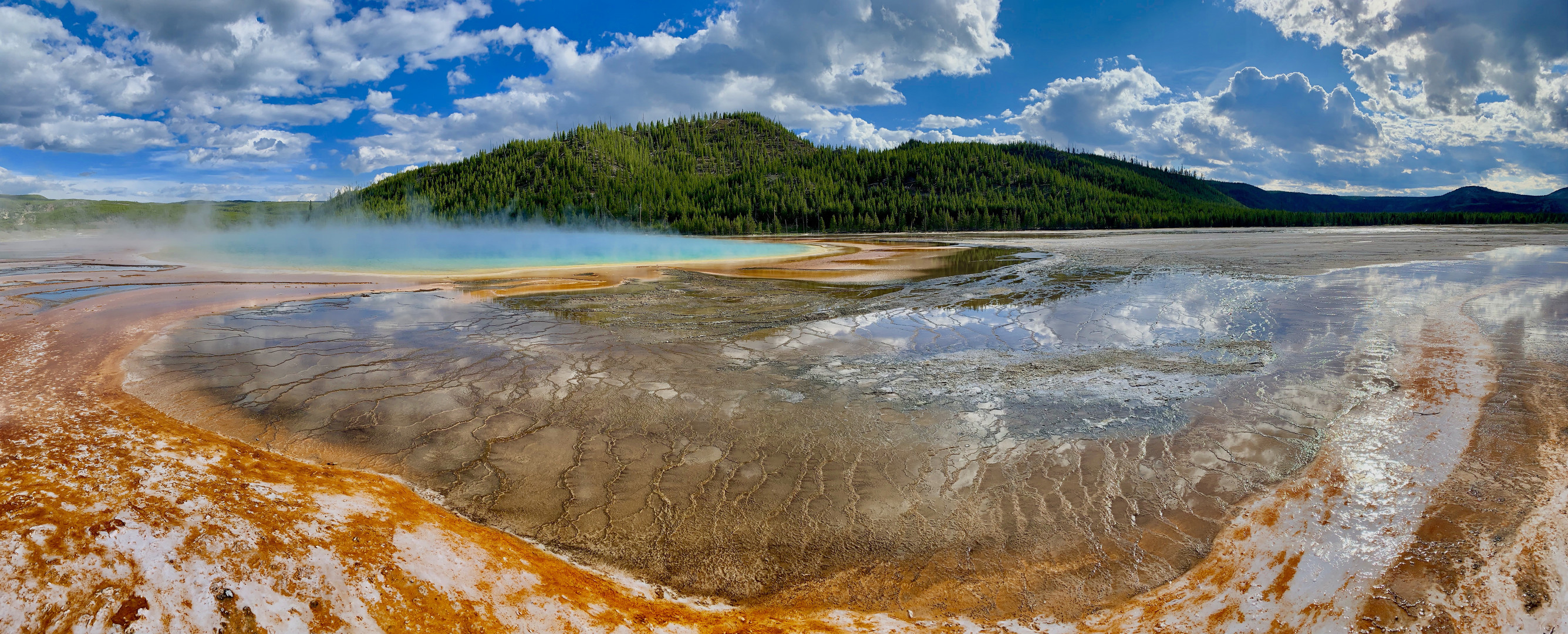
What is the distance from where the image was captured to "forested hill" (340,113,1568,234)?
87.9 metres

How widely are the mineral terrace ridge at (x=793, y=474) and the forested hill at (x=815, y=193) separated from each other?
76.1m

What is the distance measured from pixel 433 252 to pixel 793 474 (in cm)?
2907

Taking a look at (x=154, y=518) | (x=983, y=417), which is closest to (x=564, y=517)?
(x=154, y=518)

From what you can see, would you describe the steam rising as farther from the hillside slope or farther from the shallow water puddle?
the hillside slope

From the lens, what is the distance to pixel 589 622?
2711 mm

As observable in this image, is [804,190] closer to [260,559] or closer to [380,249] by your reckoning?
[380,249]

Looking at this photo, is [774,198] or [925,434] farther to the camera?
[774,198]

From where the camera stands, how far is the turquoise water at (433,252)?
21797 mm

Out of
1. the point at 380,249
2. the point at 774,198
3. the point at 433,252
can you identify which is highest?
the point at 774,198

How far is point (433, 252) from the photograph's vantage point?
28203mm

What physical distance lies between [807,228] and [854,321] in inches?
3175

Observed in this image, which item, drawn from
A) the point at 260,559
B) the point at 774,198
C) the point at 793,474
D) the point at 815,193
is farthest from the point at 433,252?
the point at 815,193

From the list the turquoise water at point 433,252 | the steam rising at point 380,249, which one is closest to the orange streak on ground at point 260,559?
the steam rising at point 380,249

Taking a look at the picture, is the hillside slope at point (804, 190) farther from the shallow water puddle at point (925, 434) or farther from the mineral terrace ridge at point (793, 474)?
the mineral terrace ridge at point (793, 474)
